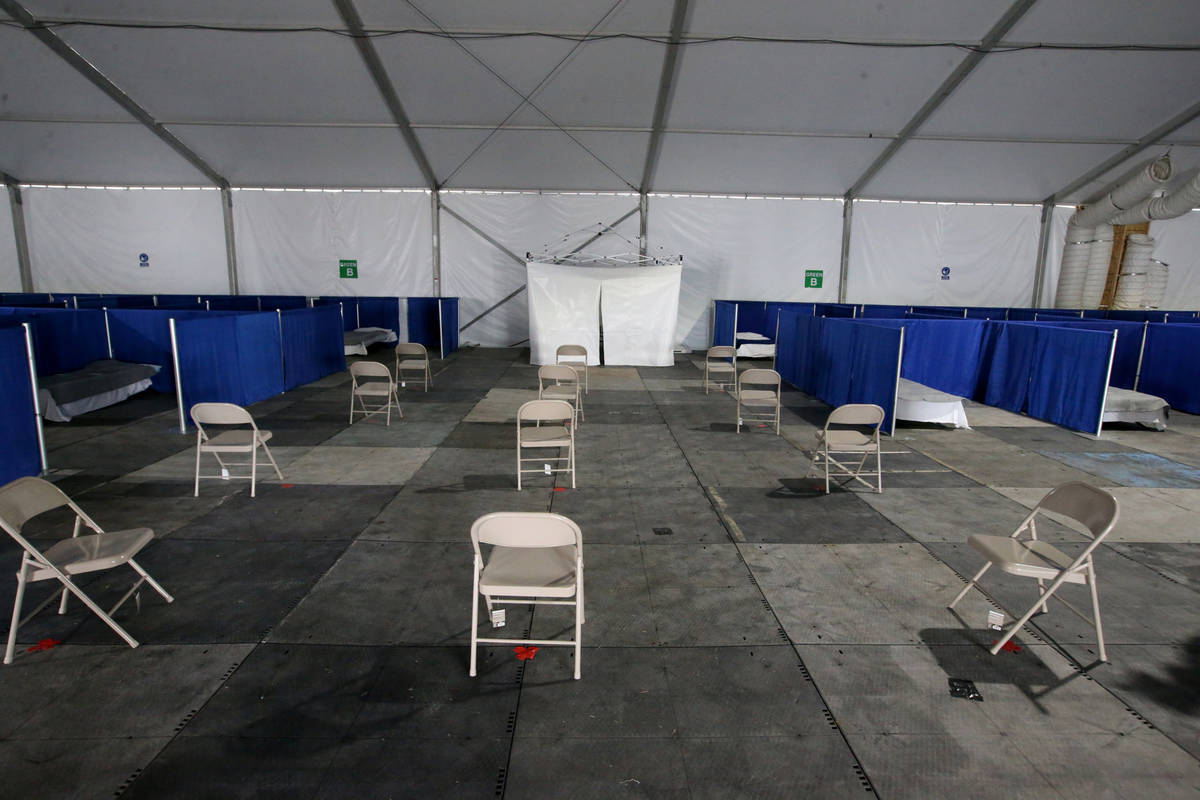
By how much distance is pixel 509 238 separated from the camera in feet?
65.1

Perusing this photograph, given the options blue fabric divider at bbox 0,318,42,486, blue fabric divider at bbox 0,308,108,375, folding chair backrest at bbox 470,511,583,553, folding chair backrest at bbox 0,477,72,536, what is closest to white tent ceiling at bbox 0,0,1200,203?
blue fabric divider at bbox 0,308,108,375

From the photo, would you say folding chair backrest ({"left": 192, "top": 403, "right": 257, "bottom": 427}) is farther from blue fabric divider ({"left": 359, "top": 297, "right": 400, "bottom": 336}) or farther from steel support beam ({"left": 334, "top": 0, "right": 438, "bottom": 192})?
blue fabric divider ({"left": 359, "top": 297, "right": 400, "bottom": 336})

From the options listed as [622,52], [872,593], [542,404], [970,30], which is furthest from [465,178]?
[872,593]

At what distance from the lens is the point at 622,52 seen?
13.3 meters

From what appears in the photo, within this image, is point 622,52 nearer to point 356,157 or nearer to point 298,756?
point 356,157

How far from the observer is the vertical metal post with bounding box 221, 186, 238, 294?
19.6 metres

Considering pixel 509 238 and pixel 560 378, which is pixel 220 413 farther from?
pixel 509 238

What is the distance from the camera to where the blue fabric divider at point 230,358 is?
887 centimetres

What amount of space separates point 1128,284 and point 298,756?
24.3m

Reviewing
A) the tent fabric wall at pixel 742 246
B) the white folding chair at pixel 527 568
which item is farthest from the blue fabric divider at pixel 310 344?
the tent fabric wall at pixel 742 246

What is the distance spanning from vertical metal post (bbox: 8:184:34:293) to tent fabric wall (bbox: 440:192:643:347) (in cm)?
1340

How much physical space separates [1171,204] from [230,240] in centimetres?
2762

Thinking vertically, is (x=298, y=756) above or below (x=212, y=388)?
below

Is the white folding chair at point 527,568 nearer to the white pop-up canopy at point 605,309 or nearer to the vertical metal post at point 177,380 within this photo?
the vertical metal post at point 177,380
